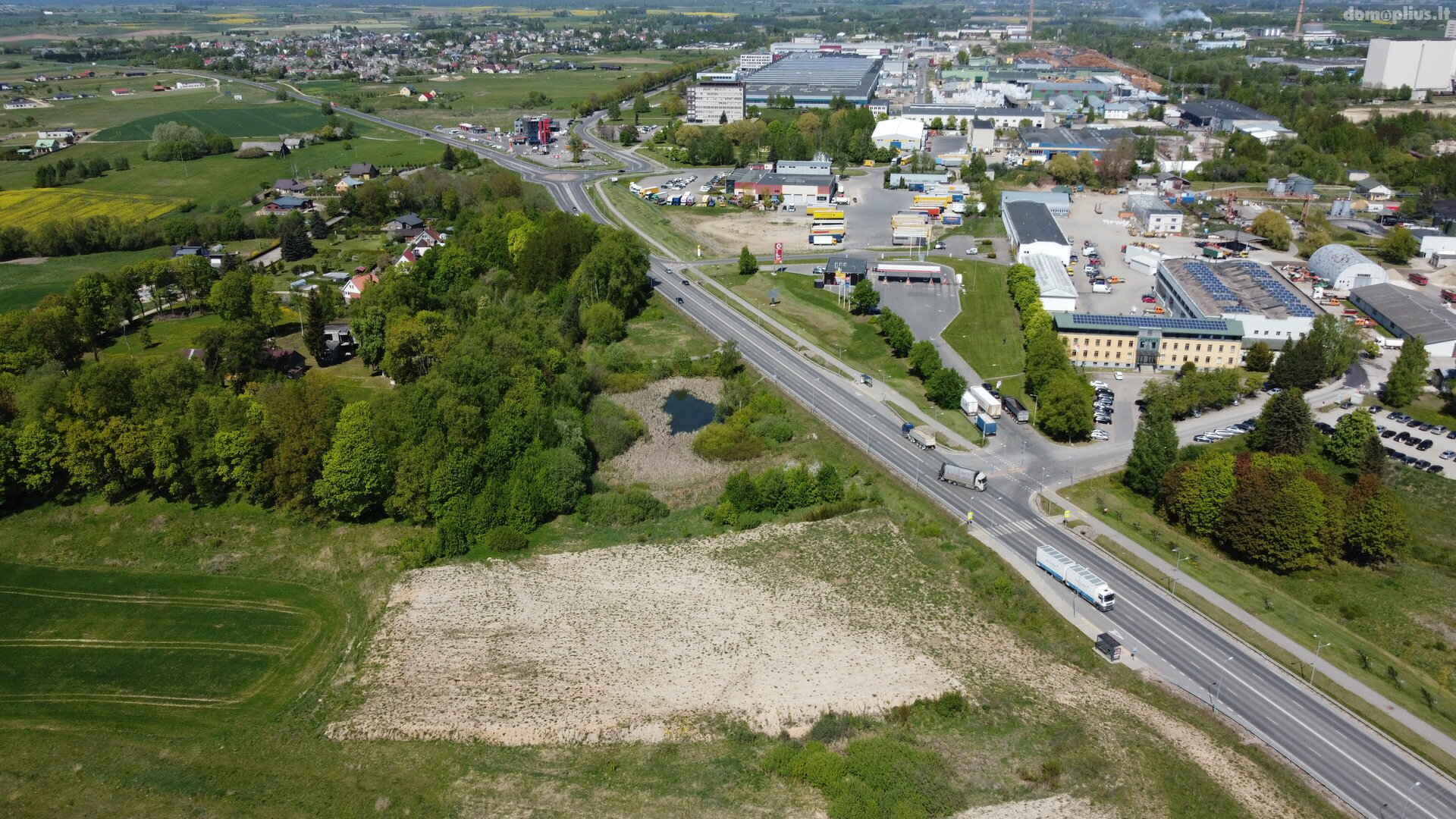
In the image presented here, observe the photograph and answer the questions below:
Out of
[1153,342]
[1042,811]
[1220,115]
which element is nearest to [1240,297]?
[1153,342]

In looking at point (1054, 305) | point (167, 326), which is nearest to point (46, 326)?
point (167, 326)

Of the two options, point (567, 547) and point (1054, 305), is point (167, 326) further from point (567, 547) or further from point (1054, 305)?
point (1054, 305)

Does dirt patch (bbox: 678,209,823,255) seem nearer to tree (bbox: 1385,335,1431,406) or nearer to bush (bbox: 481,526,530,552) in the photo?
tree (bbox: 1385,335,1431,406)

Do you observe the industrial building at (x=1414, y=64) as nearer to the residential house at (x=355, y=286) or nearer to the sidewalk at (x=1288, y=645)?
the sidewalk at (x=1288, y=645)

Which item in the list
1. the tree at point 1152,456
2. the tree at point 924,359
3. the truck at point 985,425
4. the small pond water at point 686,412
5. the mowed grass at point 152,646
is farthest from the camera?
the tree at point 924,359

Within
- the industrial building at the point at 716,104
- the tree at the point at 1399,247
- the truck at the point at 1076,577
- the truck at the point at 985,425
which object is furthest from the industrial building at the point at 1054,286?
the industrial building at the point at 716,104

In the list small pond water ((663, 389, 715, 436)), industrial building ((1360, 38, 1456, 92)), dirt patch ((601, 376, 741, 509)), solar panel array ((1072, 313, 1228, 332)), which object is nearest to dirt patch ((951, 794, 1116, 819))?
dirt patch ((601, 376, 741, 509))
